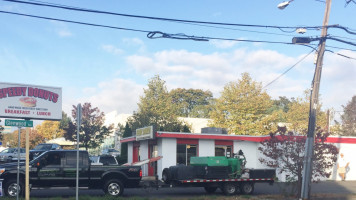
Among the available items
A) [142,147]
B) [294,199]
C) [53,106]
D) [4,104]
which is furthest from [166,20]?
[142,147]

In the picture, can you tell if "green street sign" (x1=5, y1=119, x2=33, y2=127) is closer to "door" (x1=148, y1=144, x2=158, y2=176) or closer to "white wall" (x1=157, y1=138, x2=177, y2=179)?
"white wall" (x1=157, y1=138, x2=177, y2=179)

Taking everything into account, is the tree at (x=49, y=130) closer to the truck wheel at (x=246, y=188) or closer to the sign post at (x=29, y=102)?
the truck wheel at (x=246, y=188)

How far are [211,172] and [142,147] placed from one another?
11705 millimetres

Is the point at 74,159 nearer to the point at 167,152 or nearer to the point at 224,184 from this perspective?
the point at 224,184

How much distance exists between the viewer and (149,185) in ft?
60.3

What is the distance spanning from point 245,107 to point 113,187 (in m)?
25.8

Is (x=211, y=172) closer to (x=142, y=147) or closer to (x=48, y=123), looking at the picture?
(x=142, y=147)

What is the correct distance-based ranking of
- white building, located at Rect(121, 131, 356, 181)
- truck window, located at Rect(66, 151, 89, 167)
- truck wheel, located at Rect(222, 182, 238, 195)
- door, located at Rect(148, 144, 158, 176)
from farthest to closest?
door, located at Rect(148, 144, 158, 176), white building, located at Rect(121, 131, 356, 181), truck wheel, located at Rect(222, 182, 238, 195), truck window, located at Rect(66, 151, 89, 167)

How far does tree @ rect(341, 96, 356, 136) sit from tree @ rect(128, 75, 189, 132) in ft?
84.2

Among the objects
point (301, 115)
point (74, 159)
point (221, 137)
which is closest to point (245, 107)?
point (301, 115)

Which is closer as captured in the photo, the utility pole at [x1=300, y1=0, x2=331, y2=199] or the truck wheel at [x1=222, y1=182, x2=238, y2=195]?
the utility pole at [x1=300, y1=0, x2=331, y2=199]

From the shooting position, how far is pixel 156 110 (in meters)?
44.4

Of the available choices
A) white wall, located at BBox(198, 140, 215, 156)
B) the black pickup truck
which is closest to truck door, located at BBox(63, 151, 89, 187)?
the black pickup truck

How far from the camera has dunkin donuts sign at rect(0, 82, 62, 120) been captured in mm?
14202
